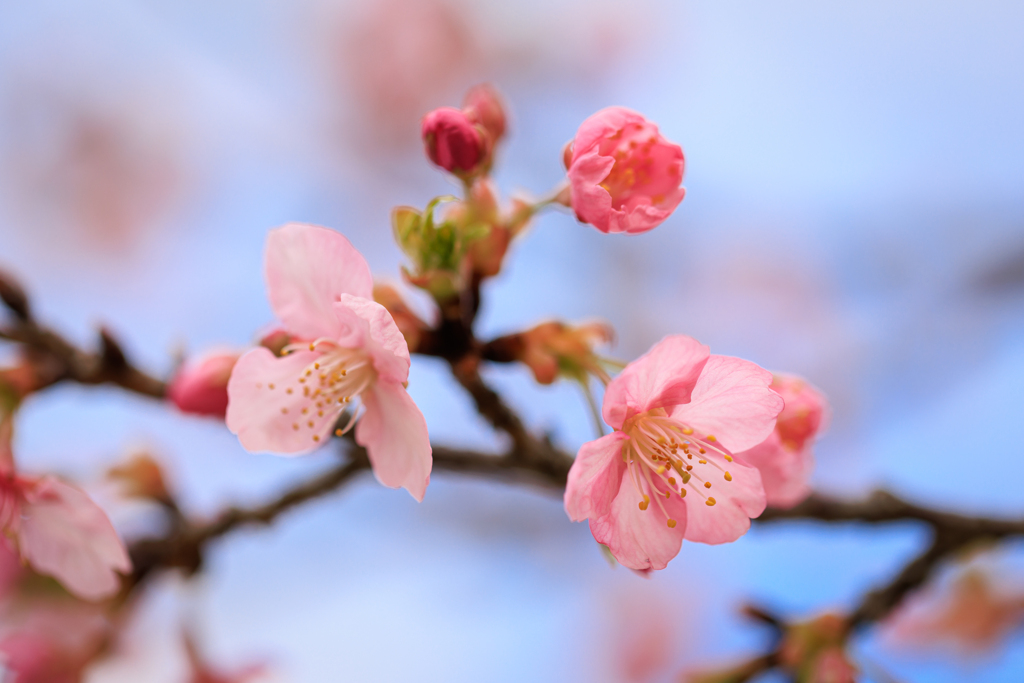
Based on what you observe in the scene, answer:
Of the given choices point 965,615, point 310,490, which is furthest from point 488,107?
point 965,615

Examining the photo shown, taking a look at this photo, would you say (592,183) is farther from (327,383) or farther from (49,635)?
(49,635)

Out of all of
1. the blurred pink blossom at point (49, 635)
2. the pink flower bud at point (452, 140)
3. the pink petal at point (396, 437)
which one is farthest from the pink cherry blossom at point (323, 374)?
the blurred pink blossom at point (49, 635)

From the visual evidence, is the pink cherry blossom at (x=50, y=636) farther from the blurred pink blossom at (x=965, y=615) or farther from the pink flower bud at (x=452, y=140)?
the blurred pink blossom at (x=965, y=615)

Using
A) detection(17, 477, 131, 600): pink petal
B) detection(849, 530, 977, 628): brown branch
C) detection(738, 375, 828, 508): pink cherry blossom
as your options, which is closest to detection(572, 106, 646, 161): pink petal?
detection(738, 375, 828, 508): pink cherry blossom

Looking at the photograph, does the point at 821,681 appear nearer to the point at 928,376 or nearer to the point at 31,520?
the point at 31,520

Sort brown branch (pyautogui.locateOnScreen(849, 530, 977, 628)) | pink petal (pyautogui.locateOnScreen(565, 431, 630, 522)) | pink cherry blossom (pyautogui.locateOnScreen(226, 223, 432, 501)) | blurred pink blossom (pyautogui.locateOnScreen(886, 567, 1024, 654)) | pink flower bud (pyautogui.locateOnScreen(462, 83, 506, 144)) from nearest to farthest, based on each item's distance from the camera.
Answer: pink petal (pyautogui.locateOnScreen(565, 431, 630, 522)) < pink cherry blossom (pyautogui.locateOnScreen(226, 223, 432, 501)) < pink flower bud (pyautogui.locateOnScreen(462, 83, 506, 144)) < brown branch (pyautogui.locateOnScreen(849, 530, 977, 628)) < blurred pink blossom (pyautogui.locateOnScreen(886, 567, 1024, 654))

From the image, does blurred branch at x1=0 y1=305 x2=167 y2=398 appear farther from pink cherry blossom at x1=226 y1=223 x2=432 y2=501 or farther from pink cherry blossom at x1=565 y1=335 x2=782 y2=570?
pink cherry blossom at x1=565 y1=335 x2=782 y2=570

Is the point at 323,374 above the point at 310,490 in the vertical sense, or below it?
above
